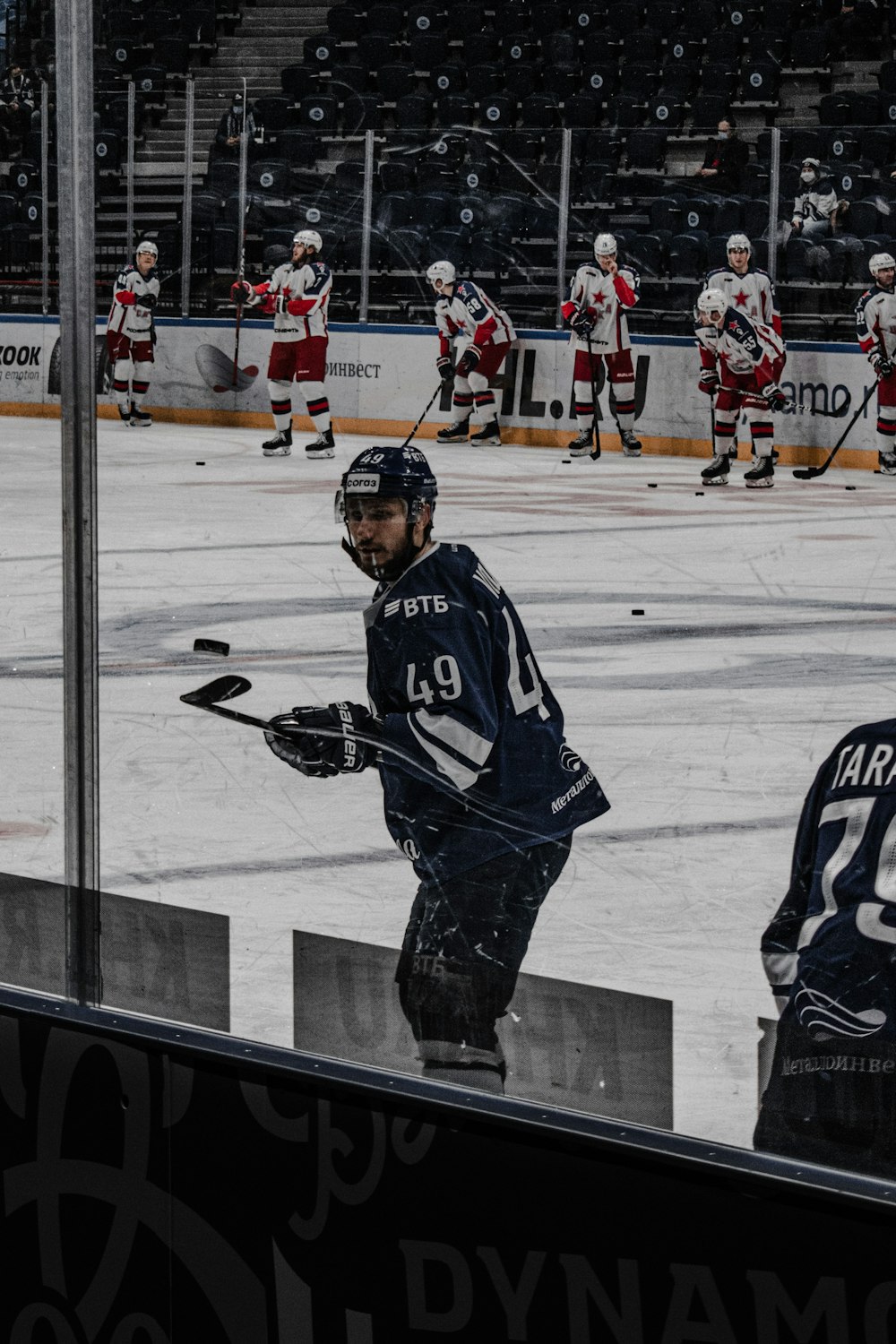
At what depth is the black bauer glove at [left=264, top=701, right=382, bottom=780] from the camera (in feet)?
4.51

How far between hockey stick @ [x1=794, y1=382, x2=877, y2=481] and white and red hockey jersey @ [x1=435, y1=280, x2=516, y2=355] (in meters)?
0.52

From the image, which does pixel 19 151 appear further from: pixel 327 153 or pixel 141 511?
pixel 141 511

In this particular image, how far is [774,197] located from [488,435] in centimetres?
67

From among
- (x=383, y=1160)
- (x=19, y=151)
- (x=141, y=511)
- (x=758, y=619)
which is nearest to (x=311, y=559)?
(x=141, y=511)

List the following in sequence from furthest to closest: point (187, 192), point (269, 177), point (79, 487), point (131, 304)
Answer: point (269, 177) → point (187, 192) → point (131, 304) → point (79, 487)

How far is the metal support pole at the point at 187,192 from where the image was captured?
1.89 metres

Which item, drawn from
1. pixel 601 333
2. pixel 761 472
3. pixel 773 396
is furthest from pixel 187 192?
pixel 761 472

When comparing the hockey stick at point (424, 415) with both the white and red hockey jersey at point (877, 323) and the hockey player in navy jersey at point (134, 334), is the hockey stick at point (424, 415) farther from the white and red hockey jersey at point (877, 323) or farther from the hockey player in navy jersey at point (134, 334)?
the white and red hockey jersey at point (877, 323)

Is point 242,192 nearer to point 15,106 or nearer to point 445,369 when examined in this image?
point 445,369

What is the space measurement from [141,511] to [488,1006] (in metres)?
1.66

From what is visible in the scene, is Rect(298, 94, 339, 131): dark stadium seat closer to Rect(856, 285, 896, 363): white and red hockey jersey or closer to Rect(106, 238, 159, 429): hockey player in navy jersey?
Rect(106, 238, 159, 429): hockey player in navy jersey

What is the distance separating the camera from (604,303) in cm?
242

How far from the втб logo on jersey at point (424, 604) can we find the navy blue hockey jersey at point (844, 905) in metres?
0.35

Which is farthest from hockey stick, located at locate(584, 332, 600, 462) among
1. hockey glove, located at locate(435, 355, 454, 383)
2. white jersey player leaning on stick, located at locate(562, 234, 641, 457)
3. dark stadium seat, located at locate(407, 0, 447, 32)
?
dark stadium seat, located at locate(407, 0, 447, 32)
